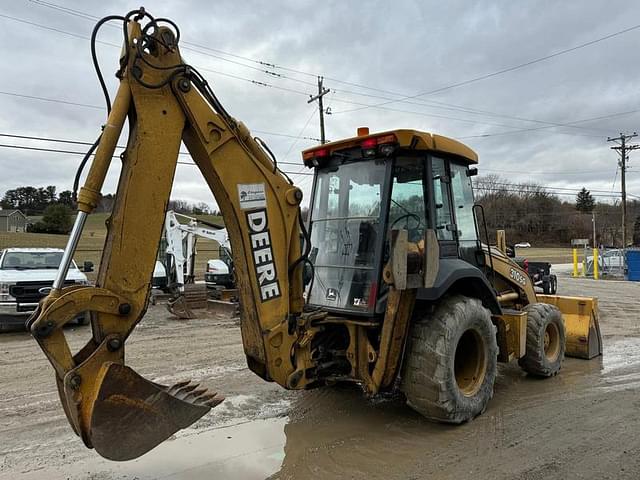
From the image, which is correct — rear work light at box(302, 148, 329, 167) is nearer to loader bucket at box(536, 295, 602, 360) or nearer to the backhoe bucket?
loader bucket at box(536, 295, 602, 360)

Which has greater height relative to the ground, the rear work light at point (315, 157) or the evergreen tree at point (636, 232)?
the evergreen tree at point (636, 232)

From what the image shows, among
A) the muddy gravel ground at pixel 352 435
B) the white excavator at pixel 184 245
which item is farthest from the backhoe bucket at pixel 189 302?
the muddy gravel ground at pixel 352 435

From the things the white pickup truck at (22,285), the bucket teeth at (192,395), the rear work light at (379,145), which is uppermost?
the rear work light at (379,145)

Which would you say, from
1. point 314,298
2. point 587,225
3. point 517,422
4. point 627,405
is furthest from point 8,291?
point 587,225

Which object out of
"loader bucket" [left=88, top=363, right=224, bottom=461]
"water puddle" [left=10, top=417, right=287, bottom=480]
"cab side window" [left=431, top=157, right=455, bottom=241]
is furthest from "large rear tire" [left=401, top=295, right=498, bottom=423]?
"loader bucket" [left=88, top=363, right=224, bottom=461]

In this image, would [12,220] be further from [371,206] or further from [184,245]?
[371,206]

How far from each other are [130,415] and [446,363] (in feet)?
8.11

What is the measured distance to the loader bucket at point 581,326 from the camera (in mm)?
6852

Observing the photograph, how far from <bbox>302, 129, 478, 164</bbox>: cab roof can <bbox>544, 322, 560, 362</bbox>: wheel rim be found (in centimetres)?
254

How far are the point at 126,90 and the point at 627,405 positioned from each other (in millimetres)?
5255

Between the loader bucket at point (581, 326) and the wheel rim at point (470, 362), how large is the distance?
2635mm

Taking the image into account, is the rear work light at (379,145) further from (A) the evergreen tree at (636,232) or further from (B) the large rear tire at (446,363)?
(A) the evergreen tree at (636,232)

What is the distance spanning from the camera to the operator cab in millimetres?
4355

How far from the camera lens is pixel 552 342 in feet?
20.3
